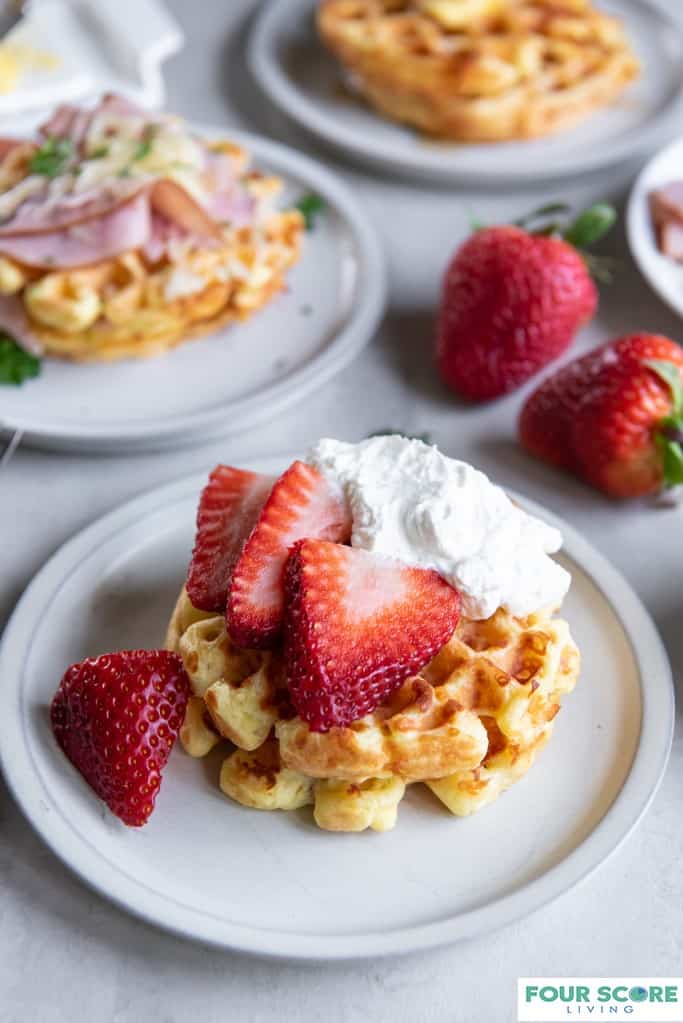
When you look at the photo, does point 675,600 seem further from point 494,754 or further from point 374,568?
point 374,568

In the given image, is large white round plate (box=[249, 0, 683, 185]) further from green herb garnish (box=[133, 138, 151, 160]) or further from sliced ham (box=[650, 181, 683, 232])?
green herb garnish (box=[133, 138, 151, 160])

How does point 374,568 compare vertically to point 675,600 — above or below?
above

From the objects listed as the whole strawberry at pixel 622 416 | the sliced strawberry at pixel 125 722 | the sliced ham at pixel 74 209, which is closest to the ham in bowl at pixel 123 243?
the sliced ham at pixel 74 209

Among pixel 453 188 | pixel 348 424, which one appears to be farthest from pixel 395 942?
pixel 453 188

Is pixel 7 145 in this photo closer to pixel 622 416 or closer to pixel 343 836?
pixel 622 416

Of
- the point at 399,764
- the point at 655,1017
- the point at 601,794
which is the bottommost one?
the point at 655,1017

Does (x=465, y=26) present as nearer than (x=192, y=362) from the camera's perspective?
No

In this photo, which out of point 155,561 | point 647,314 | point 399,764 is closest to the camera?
point 399,764
